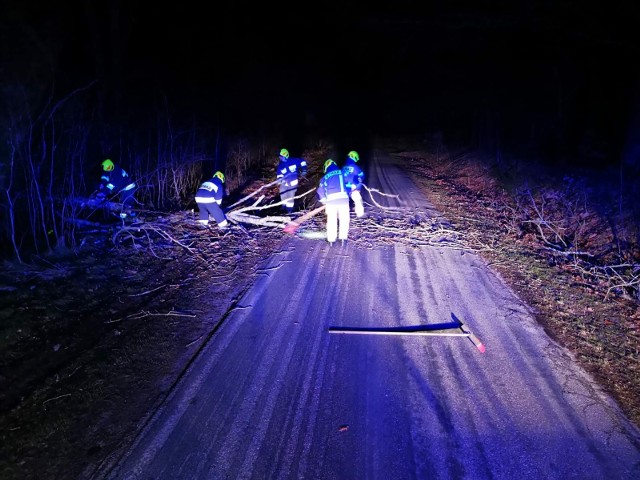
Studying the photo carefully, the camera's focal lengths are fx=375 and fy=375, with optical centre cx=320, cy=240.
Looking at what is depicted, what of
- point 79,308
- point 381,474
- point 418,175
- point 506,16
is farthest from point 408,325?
point 506,16

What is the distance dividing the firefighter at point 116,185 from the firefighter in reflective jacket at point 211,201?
1.47 metres

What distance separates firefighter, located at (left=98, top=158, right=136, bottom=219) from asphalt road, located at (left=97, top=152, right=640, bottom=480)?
4212 mm

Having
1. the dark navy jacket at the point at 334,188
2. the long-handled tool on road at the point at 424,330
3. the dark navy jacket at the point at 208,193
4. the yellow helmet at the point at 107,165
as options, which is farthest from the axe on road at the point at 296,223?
the yellow helmet at the point at 107,165

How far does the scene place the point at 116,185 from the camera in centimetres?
788

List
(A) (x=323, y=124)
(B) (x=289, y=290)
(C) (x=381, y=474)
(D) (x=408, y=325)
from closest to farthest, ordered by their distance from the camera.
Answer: (C) (x=381, y=474), (D) (x=408, y=325), (B) (x=289, y=290), (A) (x=323, y=124)

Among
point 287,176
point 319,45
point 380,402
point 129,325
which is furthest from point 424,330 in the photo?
point 319,45

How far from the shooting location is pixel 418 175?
562 inches

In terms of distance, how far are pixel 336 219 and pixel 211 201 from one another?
2561 mm

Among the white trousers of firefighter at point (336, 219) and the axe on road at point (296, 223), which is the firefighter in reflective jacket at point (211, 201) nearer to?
the axe on road at point (296, 223)

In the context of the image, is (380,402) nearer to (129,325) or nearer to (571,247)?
(129,325)

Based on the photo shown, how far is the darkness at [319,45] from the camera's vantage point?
36.5 ft

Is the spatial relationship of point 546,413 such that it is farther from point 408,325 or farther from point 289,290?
point 289,290

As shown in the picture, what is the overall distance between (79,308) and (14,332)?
0.72m

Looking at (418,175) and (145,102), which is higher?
(145,102)
